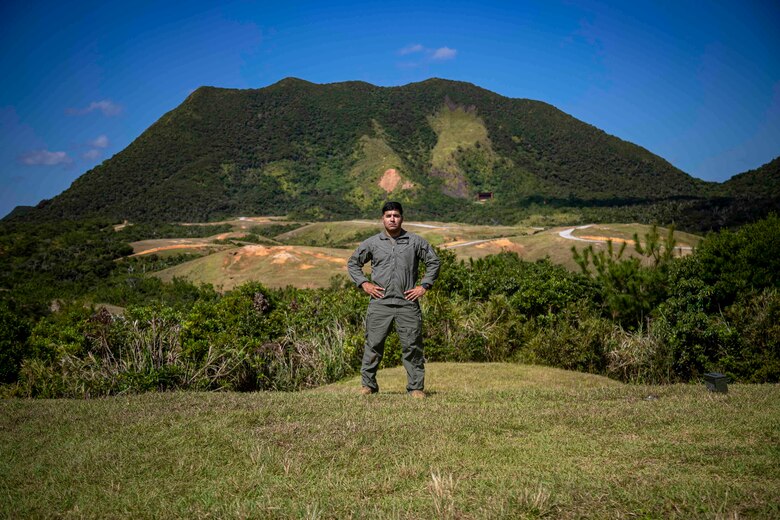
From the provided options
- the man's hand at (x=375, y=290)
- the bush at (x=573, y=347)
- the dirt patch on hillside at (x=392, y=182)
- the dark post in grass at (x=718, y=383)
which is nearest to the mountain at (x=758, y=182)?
the dirt patch on hillside at (x=392, y=182)

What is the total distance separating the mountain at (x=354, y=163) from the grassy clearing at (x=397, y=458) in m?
120

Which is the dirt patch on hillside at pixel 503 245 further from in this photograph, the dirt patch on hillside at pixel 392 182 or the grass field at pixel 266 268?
the dirt patch on hillside at pixel 392 182

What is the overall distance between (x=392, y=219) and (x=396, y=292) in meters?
0.86

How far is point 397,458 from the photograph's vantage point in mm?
3922

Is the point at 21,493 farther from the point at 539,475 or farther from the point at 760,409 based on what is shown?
the point at 760,409

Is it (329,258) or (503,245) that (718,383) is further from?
(503,245)

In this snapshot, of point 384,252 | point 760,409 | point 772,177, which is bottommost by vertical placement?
point 760,409

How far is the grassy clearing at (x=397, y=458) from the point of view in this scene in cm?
316

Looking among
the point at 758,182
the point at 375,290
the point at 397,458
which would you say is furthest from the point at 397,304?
the point at 758,182

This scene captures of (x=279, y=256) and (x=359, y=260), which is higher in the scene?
(x=359, y=260)

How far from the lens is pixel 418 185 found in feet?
472

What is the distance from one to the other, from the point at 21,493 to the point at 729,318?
392 inches

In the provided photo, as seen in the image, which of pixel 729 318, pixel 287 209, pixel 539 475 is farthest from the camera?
pixel 287 209

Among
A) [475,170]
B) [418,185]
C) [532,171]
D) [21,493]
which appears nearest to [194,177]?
[418,185]
